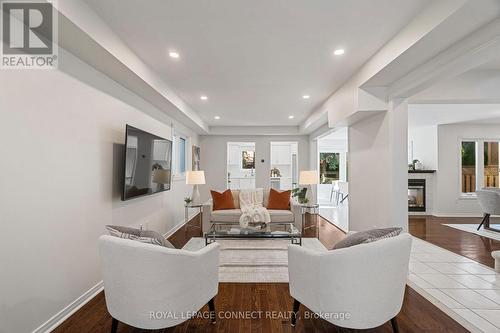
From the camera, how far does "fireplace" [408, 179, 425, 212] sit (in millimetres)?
7059

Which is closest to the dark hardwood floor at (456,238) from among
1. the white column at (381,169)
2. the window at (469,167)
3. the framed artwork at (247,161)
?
the window at (469,167)

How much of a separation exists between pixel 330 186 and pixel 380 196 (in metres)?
7.55

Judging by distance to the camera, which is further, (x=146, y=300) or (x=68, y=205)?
(x=68, y=205)

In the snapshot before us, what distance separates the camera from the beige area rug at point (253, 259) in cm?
307

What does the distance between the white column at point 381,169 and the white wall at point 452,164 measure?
165 inches

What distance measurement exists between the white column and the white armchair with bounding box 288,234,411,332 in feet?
5.12

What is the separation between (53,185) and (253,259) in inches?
102

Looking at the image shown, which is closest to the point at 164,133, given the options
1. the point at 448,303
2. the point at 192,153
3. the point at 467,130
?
the point at 192,153

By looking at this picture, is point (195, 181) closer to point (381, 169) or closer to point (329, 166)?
point (381, 169)

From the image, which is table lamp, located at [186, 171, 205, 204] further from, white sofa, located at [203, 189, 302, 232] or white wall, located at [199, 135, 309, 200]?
white wall, located at [199, 135, 309, 200]

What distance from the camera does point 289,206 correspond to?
5.06 meters

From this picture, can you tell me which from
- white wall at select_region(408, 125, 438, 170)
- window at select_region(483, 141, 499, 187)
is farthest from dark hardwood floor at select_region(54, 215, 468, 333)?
window at select_region(483, 141, 499, 187)

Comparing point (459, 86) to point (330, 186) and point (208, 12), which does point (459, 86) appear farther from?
point (330, 186)

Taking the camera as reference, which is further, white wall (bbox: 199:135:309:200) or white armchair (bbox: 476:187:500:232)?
white wall (bbox: 199:135:309:200)
